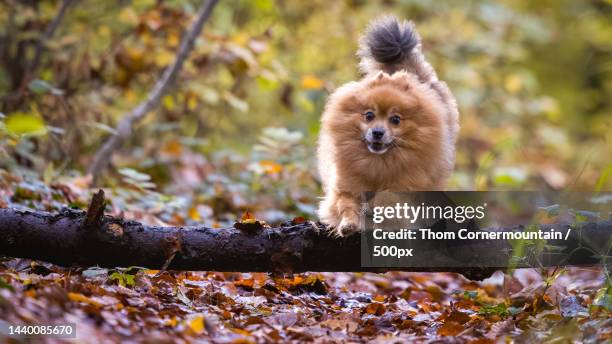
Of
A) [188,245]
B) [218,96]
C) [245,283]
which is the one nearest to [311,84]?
[218,96]

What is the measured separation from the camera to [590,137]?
1666 centimetres

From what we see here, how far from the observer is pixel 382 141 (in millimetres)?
4359

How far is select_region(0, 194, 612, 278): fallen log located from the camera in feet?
12.4

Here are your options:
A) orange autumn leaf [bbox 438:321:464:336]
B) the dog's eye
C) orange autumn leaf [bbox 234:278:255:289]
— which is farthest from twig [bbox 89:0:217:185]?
orange autumn leaf [bbox 438:321:464:336]

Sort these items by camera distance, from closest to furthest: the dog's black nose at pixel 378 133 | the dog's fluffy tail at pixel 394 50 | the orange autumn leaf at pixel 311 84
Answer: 1. the dog's black nose at pixel 378 133
2. the dog's fluffy tail at pixel 394 50
3. the orange autumn leaf at pixel 311 84

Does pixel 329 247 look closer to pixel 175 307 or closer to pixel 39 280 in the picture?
pixel 175 307

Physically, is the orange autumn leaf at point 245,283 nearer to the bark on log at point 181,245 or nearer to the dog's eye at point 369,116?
the bark on log at point 181,245

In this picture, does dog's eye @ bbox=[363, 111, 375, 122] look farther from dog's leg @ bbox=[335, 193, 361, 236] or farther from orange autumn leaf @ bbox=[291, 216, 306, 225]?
orange autumn leaf @ bbox=[291, 216, 306, 225]

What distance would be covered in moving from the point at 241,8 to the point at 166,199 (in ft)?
16.2

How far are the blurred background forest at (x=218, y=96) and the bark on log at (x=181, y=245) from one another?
0.80 meters

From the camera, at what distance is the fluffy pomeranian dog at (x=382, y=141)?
438cm

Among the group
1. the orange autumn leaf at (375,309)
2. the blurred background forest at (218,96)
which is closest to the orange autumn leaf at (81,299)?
the blurred background forest at (218,96)

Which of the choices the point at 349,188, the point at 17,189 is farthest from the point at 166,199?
the point at 349,188

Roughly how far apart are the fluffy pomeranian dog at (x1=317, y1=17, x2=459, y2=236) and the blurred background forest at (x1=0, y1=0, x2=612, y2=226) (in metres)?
0.68
